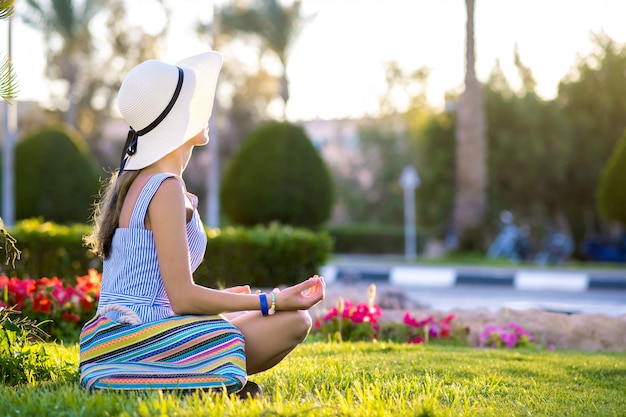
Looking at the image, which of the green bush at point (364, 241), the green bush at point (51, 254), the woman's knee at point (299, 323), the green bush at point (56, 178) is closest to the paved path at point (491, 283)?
the green bush at point (51, 254)

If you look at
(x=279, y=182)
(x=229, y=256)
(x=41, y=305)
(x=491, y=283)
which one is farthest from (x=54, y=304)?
(x=279, y=182)

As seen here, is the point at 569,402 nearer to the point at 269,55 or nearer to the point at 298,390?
the point at 298,390

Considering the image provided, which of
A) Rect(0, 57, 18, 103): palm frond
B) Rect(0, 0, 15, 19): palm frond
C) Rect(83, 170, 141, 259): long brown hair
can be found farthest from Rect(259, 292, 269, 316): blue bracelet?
Rect(0, 0, 15, 19): palm frond

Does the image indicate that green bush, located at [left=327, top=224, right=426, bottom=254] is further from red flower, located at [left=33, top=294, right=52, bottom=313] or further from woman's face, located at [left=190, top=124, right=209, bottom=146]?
woman's face, located at [left=190, top=124, right=209, bottom=146]

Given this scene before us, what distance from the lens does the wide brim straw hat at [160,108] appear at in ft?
10.8

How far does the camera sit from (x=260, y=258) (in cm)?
938

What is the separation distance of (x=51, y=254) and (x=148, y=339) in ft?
21.8

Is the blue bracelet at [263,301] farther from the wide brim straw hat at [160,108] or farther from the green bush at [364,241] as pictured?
the green bush at [364,241]

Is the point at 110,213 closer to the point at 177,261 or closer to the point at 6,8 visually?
the point at 177,261

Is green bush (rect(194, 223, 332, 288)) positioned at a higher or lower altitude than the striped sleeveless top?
lower

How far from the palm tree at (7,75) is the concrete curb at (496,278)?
362 inches

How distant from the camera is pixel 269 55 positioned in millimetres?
30781

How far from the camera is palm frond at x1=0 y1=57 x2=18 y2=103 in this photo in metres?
3.86

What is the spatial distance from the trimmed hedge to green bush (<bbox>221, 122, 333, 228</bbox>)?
287 inches
